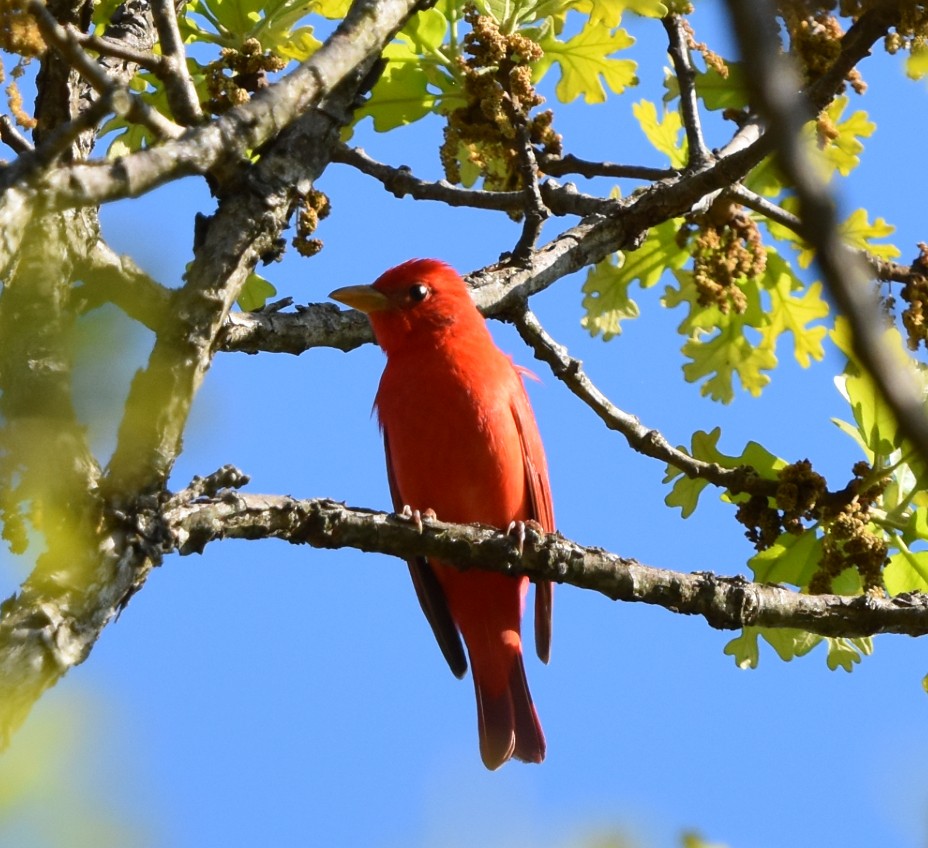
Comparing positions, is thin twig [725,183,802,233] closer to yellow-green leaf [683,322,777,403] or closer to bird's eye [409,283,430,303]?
yellow-green leaf [683,322,777,403]

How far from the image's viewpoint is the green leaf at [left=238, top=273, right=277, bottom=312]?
17.6 ft

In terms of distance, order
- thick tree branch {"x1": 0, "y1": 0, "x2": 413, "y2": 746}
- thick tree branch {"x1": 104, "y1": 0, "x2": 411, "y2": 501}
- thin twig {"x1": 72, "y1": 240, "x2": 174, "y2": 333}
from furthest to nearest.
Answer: thin twig {"x1": 72, "y1": 240, "x2": 174, "y2": 333} < thick tree branch {"x1": 104, "y1": 0, "x2": 411, "y2": 501} < thick tree branch {"x1": 0, "y1": 0, "x2": 413, "y2": 746}

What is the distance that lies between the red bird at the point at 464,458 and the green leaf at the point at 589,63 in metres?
0.95

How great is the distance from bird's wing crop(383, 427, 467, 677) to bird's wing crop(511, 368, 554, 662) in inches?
15.3

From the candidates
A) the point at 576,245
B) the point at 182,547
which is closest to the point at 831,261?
the point at 182,547

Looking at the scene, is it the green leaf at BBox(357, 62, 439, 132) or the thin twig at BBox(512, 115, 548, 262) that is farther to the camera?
the green leaf at BBox(357, 62, 439, 132)

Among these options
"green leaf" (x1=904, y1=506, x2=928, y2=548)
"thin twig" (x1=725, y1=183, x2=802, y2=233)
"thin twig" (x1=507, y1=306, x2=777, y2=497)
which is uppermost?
"thin twig" (x1=725, y1=183, x2=802, y2=233)

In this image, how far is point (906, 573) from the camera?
15.5ft

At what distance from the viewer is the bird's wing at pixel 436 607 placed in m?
5.86

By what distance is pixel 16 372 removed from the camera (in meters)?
2.57

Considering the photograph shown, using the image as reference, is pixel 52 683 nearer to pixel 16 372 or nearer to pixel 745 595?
pixel 16 372

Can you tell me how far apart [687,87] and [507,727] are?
294cm

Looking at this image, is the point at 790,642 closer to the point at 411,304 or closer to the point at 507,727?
the point at 507,727

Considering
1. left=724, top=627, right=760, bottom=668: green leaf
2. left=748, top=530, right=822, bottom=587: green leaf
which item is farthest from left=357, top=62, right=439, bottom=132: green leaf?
left=724, top=627, right=760, bottom=668: green leaf
